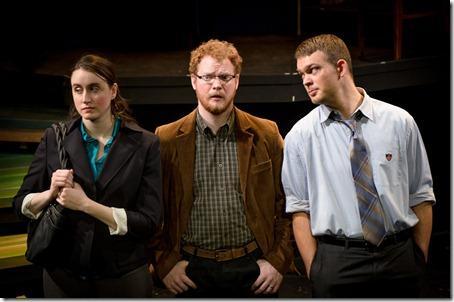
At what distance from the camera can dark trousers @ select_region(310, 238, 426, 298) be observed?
2863 mm

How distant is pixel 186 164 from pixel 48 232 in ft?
1.95

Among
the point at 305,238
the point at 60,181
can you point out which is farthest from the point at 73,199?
the point at 305,238

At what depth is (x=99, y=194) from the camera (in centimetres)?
281

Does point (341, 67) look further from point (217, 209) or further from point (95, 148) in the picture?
point (95, 148)

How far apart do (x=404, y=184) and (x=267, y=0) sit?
3479 mm

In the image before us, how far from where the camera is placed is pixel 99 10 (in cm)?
576

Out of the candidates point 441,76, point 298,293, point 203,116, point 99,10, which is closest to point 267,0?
point 99,10

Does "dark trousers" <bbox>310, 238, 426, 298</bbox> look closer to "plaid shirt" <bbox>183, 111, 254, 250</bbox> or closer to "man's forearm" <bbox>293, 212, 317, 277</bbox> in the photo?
"man's forearm" <bbox>293, 212, 317, 277</bbox>

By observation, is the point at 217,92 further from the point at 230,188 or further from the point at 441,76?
the point at 441,76

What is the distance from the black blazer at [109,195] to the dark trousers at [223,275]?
264 millimetres

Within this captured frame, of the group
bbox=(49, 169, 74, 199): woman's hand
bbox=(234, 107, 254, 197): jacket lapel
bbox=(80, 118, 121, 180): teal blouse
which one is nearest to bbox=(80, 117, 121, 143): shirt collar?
bbox=(80, 118, 121, 180): teal blouse

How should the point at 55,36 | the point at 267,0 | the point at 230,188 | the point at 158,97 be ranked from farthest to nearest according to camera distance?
1. the point at 267,0
2. the point at 55,36
3. the point at 158,97
4. the point at 230,188

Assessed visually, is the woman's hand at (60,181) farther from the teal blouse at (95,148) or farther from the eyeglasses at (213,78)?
the eyeglasses at (213,78)

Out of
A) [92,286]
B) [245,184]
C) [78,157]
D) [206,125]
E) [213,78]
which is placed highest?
[213,78]
